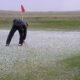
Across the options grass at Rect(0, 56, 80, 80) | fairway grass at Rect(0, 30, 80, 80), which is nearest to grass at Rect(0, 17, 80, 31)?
fairway grass at Rect(0, 30, 80, 80)

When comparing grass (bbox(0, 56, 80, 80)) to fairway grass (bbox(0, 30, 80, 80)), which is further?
fairway grass (bbox(0, 30, 80, 80))

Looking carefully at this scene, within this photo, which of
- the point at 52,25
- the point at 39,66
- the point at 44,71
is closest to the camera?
the point at 44,71

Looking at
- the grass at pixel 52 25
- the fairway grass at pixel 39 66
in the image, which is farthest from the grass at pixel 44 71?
the grass at pixel 52 25

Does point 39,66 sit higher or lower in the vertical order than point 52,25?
higher

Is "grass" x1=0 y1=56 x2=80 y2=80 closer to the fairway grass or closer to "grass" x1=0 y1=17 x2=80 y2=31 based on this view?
the fairway grass

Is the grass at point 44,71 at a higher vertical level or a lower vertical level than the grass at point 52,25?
higher

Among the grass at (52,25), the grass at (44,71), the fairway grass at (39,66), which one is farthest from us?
the grass at (52,25)

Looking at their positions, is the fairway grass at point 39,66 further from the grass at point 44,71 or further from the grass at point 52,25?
the grass at point 52,25

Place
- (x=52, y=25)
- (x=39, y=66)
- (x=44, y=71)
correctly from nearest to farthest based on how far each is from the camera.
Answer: (x=44, y=71) < (x=39, y=66) < (x=52, y=25)

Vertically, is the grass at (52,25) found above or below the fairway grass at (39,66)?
below

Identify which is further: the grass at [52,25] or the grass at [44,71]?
the grass at [52,25]

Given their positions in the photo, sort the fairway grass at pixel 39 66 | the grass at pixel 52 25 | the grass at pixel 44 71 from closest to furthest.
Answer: the grass at pixel 44 71 < the fairway grass at pixel 39 66 < the grass at pixel 52 25

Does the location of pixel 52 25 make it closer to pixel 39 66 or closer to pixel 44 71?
pixel 39 66

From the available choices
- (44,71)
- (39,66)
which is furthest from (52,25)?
(44,71)
